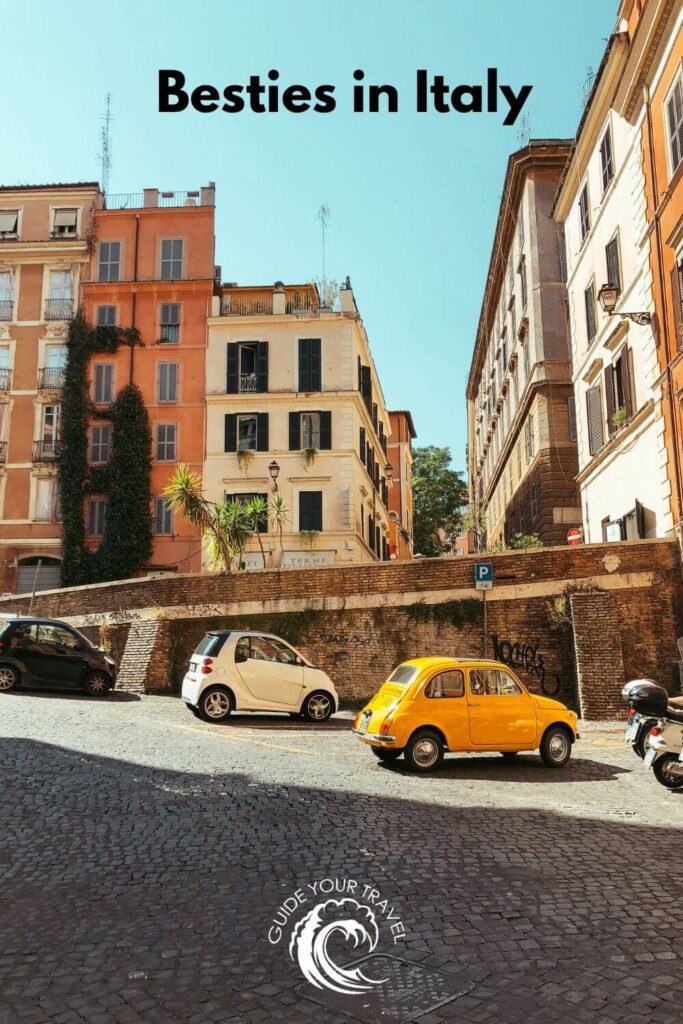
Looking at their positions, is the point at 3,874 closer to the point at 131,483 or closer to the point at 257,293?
the point at 131,483

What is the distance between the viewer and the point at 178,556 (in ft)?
117

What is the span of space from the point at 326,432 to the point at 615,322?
15.8m

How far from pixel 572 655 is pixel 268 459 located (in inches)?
775

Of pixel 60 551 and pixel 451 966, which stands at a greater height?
pixel 60 551

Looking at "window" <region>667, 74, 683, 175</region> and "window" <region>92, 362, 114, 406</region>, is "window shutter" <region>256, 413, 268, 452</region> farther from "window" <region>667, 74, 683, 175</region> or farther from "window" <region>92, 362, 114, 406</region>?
"window" <region>667, 74, 683, 175</region>

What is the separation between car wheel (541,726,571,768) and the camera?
11414 mm

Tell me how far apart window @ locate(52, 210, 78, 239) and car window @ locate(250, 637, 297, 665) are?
30.0 metres

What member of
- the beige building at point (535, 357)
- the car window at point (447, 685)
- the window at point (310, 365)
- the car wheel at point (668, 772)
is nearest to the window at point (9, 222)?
the window at point (310, 365)

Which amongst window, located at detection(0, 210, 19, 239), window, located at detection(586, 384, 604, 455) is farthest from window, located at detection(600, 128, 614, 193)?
window, located at detection(0, 210, 19, 239)

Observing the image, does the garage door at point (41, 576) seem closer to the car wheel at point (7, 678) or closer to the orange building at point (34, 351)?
the orange building at point (34, 351)

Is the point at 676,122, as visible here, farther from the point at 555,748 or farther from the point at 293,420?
the point at 293,420

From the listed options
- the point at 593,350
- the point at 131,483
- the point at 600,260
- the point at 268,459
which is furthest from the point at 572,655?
the point at 131,483

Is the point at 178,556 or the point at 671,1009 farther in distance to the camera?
the point at 178,556

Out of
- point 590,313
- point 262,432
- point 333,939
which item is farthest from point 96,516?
point 333,939
